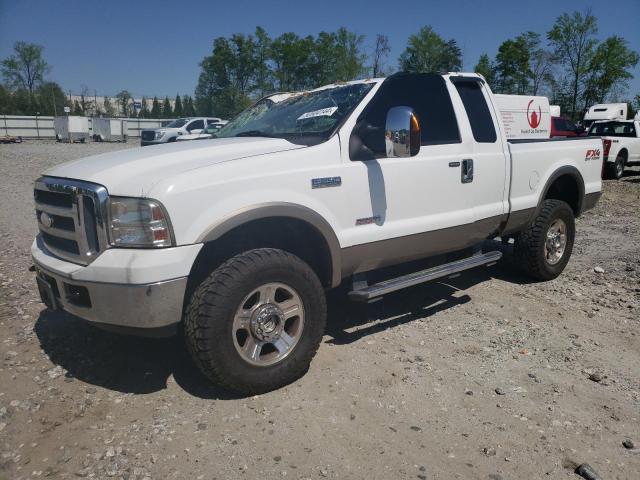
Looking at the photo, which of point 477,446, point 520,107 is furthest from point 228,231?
point 520,107

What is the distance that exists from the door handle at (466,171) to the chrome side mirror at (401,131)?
3.34 feet

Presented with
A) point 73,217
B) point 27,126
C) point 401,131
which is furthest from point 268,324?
point 27,126

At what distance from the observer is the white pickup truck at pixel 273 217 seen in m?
2.78

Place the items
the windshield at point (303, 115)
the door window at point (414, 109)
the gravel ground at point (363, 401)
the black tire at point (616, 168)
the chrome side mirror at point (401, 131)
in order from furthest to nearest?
the black tire at point (616, 168) < the windshield at point (303, 115) < the door window at point (414, 109) < the chrome side mirror at point (401, 131) < the gravel ground at point (363, 401)

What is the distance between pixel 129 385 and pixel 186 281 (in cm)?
100

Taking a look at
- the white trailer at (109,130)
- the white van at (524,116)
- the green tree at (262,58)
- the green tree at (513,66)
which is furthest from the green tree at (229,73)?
the white van at (524,116)

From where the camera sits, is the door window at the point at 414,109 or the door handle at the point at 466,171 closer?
the door window at the point at 414,109

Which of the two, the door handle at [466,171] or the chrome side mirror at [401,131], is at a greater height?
the chrome side mirror at [401,131]

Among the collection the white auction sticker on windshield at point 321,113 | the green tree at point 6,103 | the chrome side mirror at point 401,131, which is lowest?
the chrome side mirror at point 401,131

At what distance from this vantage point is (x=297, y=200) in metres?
3.21

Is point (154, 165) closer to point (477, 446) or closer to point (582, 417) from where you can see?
point (477, 446)

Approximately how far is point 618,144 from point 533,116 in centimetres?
1261

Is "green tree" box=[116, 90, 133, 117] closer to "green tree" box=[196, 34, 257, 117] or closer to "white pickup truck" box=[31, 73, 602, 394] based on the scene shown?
"green tree" box=[196, 34, 257, 117]

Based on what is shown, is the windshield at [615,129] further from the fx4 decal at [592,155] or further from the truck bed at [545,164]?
the truck bed at [545,164]
